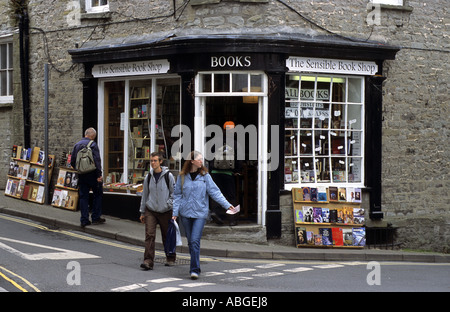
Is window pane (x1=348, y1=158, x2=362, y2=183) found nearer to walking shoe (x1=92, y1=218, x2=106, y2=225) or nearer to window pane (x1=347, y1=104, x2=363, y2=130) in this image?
window pane (x1=347, y1=104, x2=363, y2=130)

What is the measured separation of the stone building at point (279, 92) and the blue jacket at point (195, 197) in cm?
368

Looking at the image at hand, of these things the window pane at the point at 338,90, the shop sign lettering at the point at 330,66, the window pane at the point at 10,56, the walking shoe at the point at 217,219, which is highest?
the window pane at the point at 10,56

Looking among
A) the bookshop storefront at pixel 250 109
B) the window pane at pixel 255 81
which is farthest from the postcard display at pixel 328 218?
the window pane at pixel 255 81

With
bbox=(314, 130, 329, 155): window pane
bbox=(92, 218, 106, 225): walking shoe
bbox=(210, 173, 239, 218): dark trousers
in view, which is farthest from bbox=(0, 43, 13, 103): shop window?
bbox=(314, 130, 329, 155): window pane

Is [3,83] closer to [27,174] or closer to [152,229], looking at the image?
[27,174]

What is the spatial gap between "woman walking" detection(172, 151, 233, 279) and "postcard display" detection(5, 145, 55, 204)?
7215mm

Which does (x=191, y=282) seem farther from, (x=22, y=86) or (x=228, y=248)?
(x=22, y=86)

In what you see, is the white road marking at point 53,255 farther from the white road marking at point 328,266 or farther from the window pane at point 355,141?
the window pane at point 355,141

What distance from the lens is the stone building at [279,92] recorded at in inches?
510

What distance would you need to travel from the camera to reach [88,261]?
9844mm

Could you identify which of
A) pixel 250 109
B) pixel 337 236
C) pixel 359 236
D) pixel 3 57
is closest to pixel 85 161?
pixel 250 109

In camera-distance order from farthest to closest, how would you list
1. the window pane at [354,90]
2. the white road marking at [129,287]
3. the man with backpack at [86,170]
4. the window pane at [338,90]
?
the window pane at [354,90] < the window pane at [338,90] < the man with backpack at [86,170] < the white road marking at [129,287]

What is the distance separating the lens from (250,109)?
1392cm

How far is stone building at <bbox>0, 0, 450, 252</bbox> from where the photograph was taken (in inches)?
510
